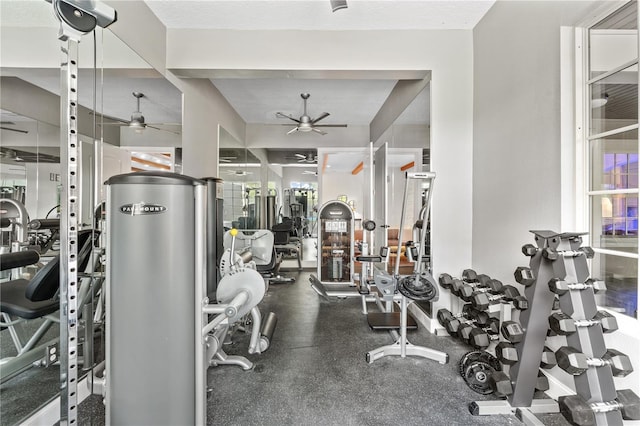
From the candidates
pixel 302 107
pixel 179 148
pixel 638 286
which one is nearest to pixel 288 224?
pixel 302 107

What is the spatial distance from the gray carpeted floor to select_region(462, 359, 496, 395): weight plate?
5cm

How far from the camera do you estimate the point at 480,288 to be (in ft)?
7.77

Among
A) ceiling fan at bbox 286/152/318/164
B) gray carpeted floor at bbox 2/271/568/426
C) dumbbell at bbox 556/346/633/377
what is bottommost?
gray carpeted floor at bbox 2/271/568/426

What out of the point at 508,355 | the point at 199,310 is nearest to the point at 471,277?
the point at 508,355

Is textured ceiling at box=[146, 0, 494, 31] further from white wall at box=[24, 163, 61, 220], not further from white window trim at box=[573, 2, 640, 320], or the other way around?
white wall at box=[24, 163, 61, 220]

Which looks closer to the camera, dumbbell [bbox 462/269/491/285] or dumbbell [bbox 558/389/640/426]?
dumbbell [bbox 558/389/640/426]

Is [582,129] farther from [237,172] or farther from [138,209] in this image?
[237,172]

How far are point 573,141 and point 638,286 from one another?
914mm

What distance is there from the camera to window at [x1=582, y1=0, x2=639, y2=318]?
1479mm

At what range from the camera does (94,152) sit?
1.88 meters

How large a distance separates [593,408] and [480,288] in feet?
3.67

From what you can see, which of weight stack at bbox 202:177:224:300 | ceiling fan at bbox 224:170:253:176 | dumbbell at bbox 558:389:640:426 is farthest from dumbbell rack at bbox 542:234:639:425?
ceiling fan at bbox 224:170:253:176

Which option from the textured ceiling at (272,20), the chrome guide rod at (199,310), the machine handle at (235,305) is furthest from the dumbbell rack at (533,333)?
the textured ceiling at (272,20)

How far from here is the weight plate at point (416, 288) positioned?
2.39 meters
